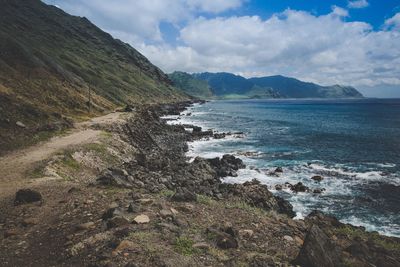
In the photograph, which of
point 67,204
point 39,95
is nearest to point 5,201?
point 67,204

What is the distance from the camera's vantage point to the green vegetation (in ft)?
36.6

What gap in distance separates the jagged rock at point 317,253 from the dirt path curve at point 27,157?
708 inches

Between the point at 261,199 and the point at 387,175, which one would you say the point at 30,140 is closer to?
the point at 261,199

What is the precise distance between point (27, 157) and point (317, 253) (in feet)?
91.0

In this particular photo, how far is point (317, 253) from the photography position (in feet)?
37.0

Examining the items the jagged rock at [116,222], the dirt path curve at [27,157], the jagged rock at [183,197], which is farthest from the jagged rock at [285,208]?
the dirt path curve at [27,157]

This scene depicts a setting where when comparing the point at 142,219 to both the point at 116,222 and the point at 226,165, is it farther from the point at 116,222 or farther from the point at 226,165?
the point at 226,165

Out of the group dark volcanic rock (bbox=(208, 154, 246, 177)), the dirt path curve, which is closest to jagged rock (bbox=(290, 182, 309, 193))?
dark volcanic rock (bbox=(208, 154, 246, 177))

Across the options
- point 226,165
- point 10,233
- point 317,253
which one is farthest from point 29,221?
point 226,165

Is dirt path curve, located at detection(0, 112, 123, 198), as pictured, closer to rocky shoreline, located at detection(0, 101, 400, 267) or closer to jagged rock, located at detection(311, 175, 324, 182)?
rocky shoreline, located at detection(0, 101, 400, 267)

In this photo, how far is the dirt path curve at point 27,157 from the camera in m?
22.4

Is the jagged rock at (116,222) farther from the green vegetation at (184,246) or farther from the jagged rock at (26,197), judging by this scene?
the jagged rock at (26,197)

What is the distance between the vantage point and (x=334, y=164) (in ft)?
173

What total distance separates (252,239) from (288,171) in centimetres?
3676
